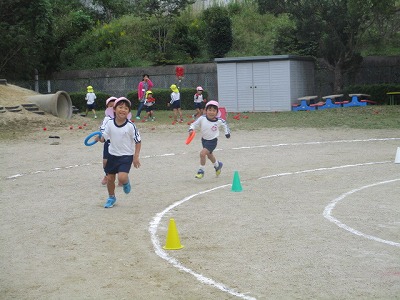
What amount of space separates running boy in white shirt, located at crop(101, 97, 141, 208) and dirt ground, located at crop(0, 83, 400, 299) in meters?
0.46

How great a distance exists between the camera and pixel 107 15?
185 ft

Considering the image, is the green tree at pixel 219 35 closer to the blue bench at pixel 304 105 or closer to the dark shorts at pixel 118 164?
the blue bench at pixel 304 105

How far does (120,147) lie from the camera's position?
39.0 ft

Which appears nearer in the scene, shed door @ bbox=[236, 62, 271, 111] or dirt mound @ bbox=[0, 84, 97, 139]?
dirt mound @ bbox=[0, 84, 97, 139]

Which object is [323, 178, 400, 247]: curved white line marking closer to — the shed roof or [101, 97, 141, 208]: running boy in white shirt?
[101, 97, 141, 208]: running boy in white shirt

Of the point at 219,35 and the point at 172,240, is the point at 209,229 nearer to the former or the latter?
the point at 172,240

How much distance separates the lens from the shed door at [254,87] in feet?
120

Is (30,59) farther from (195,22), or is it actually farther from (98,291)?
(98,291)

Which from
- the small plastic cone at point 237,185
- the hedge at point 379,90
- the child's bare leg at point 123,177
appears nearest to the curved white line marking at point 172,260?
the child's bare leg at point 123,177

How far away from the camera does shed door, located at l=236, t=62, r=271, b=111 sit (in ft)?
120

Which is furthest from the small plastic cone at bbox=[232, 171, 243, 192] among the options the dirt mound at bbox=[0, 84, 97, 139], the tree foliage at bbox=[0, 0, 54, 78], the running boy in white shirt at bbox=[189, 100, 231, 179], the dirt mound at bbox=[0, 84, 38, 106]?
the tree foliage at bbox=[0, 0, 54, 78]

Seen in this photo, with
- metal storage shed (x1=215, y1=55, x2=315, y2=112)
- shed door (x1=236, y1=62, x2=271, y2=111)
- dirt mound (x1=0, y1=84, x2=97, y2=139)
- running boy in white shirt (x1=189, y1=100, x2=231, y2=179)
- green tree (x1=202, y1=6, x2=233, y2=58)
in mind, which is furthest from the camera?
green tree (x1=202, y1=6, x2=233, y2=58)

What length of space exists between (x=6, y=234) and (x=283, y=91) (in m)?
27.6

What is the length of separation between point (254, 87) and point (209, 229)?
2740 cm
